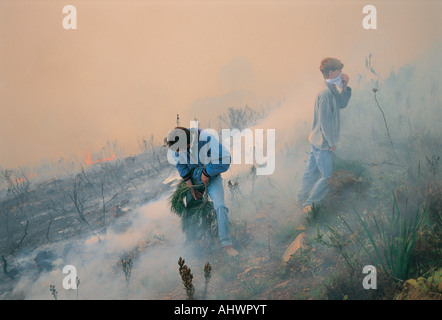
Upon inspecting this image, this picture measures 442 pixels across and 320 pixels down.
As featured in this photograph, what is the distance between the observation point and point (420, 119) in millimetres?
4660

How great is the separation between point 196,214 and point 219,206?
39 cm

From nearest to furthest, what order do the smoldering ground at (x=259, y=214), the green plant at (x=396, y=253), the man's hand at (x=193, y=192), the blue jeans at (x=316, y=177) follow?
1. the green plant at (x=396, y=253)
2. the smoldering ground at (x=259, y=214)
3. the man's hand at (x=193, y=192)
4. the blue jeans at (x=316, y=177)

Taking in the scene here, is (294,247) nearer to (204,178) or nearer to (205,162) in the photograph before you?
(204,178)

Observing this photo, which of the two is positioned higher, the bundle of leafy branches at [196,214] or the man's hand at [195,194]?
the man's hand at [195,194]

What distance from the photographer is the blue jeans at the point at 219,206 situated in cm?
379

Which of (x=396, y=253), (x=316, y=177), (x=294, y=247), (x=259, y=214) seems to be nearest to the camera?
(x=396, y=253)

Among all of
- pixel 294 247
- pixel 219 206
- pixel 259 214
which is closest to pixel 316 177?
pixel 259 214

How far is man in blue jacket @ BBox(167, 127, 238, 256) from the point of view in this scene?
362 centimetres

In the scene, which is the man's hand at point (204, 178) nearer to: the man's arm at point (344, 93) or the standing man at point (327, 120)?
the standing man at point (327, 120)

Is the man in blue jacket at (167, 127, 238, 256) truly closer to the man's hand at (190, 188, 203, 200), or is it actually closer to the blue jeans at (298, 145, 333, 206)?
the man's hand at (190, 188, 203, 200)

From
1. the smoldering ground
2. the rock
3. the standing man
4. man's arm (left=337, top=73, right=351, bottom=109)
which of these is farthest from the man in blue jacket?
man's arm (left=337, top=73, right=351, bottom=109)

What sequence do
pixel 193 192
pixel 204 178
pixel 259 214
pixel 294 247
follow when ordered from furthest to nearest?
1. pixel 259 214
2. pixel 193 192
3. pixel 204 178
4. pixel 294 247

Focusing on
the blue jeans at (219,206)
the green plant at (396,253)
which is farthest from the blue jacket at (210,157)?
the green plant at (396,253)

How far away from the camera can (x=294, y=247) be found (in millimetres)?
3660
